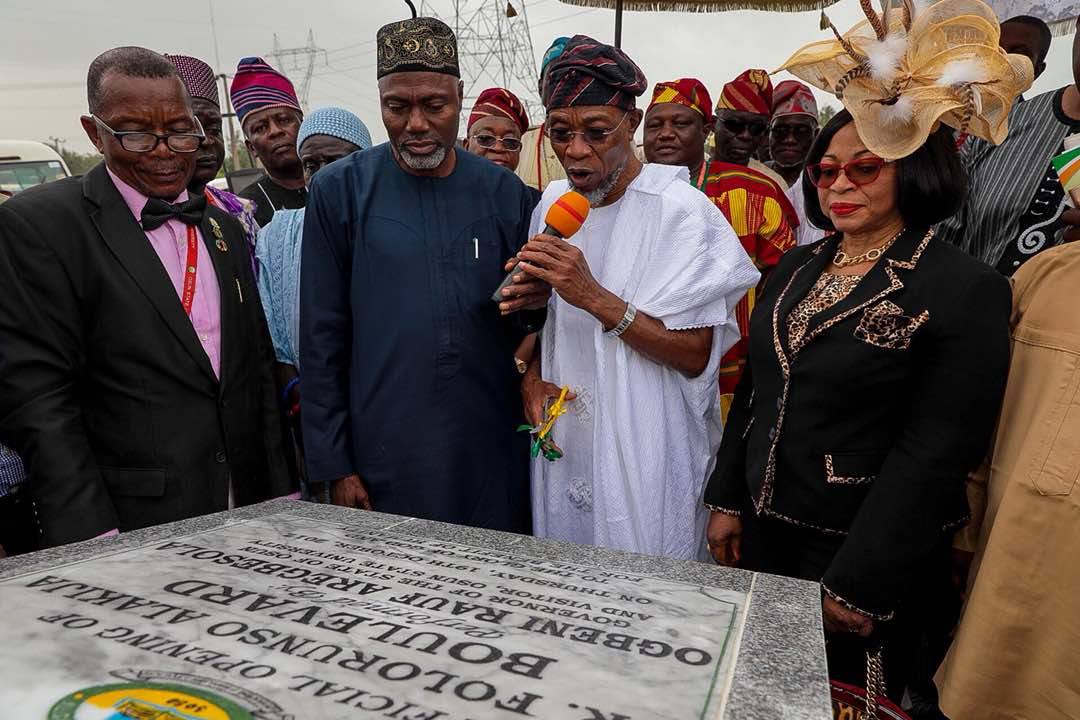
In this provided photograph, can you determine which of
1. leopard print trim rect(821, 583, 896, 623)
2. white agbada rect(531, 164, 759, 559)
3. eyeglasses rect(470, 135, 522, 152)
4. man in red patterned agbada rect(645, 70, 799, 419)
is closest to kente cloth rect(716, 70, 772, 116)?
man in red patterned agbada rect(645, 70, 799, 419)

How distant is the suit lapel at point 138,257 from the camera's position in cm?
191

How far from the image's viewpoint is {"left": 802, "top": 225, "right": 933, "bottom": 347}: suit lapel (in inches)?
65.4

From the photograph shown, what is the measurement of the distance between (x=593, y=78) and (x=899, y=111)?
86cm

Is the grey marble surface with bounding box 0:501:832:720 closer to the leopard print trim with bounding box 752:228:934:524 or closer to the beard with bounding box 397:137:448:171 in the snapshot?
the leopard print trim with bounding box 752:228:934:524

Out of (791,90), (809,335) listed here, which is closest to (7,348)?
(809,335)

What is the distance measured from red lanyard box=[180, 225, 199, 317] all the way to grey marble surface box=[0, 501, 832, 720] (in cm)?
64

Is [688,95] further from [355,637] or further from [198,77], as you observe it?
[355,637]

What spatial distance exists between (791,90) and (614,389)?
3.55 m

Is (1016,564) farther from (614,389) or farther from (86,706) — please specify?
(86,706)

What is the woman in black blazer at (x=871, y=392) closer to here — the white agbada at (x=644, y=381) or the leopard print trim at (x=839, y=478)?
the leopard print trim at (x=839, y=478)

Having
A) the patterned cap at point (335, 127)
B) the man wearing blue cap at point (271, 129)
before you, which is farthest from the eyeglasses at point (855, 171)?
the man wearing blue cap at point (271, 129)

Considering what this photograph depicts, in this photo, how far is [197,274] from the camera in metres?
2.09

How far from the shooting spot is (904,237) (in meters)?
1.72

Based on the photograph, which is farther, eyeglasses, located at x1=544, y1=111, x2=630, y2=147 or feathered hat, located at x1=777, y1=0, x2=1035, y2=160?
eyeglasses, located at x1=544, y1=111, x2=630, y2=147
